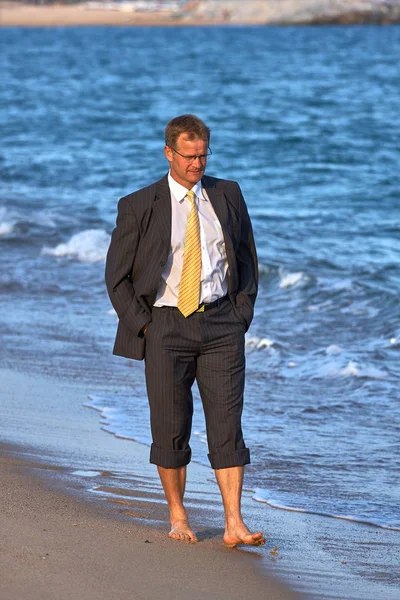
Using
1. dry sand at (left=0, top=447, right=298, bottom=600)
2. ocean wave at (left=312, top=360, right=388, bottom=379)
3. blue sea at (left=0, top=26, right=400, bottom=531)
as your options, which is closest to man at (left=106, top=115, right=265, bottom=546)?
dry sand at (left=0, top=447, right=298, bottom=600)

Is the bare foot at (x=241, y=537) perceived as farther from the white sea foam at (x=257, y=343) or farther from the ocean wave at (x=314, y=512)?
the white sea foam at (x=257, y=343)

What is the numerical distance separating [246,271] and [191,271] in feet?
0.94

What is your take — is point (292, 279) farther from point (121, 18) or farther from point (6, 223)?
point (121, 18)

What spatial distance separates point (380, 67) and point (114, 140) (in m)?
30.1

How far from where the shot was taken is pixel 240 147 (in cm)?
2611

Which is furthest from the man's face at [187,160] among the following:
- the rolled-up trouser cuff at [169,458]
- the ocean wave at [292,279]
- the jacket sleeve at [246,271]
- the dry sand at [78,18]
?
the dry sand at [78,18]

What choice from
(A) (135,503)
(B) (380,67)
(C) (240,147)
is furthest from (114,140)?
(B) (380,67)

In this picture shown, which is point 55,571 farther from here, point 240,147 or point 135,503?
point 240,147

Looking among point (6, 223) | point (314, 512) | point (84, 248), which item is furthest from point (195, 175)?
point (6, 223)

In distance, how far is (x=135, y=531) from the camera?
181 inches

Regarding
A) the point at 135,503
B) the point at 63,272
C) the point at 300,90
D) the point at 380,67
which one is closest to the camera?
the point at 135,503

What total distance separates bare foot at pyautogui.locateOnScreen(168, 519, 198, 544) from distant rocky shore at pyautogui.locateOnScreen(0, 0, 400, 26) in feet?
417

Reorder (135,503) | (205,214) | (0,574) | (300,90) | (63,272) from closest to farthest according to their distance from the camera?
1. (0,574)
2. (205,214)
3. (135,503)
4. (63,272)
5. (300,90)

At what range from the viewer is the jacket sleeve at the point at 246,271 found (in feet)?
15.1
